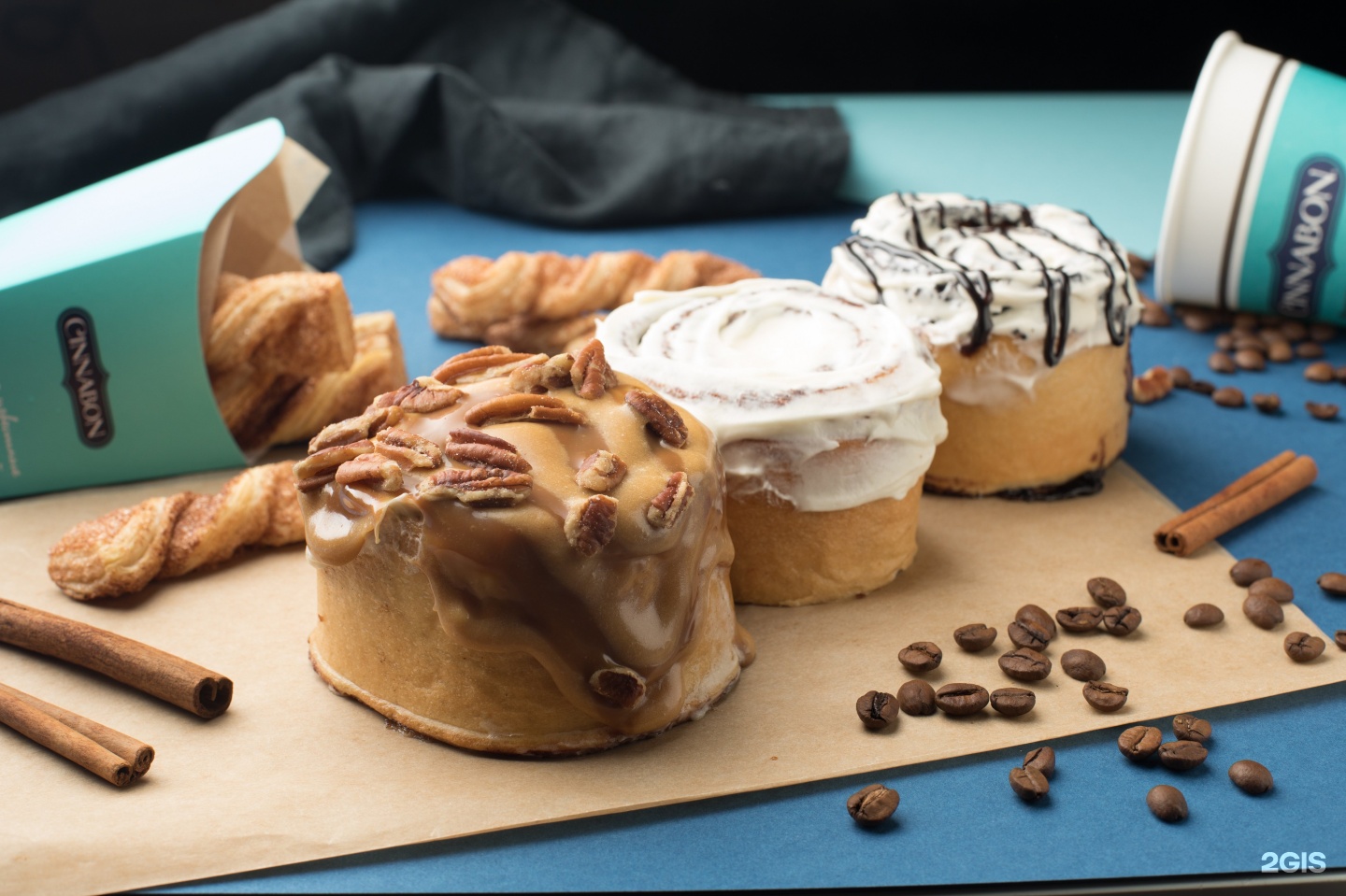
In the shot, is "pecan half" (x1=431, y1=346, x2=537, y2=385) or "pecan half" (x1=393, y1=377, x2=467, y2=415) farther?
"pecan half" (x1=431, y1=346, x2=537, y2=385)

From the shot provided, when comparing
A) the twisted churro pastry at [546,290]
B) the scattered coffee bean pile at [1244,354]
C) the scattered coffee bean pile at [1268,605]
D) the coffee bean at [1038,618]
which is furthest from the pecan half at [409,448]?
the scattered coffee bean pile at [1244,354]

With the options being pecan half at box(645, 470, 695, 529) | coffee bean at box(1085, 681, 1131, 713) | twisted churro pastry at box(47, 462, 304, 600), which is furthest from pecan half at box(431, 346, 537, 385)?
coffee bean at box(1085, 681, 1131, 713)

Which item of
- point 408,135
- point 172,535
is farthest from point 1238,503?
point 408,135

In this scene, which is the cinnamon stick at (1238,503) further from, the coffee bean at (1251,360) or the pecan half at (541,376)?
the pecan half at (541,376)

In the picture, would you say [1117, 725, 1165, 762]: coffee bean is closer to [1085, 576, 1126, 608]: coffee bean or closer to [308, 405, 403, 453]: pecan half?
[1085, 576, 1126, 608]: coffee bean

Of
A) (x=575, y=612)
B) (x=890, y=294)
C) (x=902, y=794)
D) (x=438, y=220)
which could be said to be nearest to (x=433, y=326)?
(x=438, y=220)
